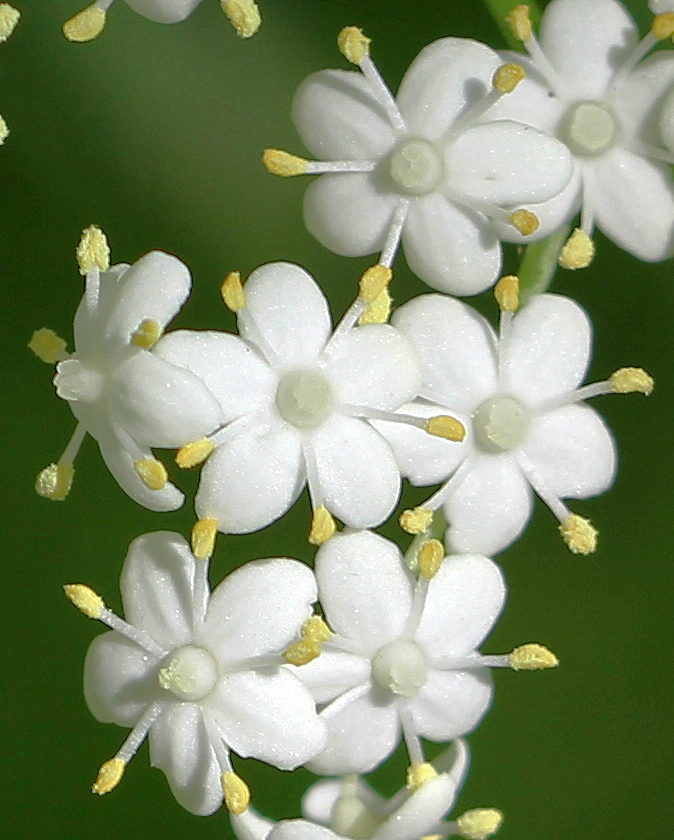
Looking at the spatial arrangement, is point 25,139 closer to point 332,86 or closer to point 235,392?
point 332,86

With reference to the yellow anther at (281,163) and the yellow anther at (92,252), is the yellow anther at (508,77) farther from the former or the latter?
the yellow anther at (92,252)

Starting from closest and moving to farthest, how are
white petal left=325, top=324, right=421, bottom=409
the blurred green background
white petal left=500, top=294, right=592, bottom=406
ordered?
white petal left=325, top=324, right=421, bottom=409
white petal left=500, top=294, right=592, bottom=406
the blurred green background

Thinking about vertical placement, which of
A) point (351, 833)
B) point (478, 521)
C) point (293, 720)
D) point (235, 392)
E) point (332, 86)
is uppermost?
point (332, 86)

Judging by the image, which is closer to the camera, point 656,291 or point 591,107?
point 591,107

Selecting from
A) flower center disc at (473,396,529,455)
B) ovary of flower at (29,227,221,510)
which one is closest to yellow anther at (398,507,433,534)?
flower center disc at (473,396,529,455)

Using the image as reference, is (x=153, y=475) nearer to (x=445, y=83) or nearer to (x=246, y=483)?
(x=246, y=483)

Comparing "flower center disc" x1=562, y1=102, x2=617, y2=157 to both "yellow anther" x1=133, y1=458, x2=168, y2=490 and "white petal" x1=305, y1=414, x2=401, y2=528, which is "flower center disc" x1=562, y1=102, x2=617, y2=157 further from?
"yellow anther" x1=133, y1=458, x2=168, y2=490

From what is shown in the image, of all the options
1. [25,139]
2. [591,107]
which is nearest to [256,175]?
[25,139]

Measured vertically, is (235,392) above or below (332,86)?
below

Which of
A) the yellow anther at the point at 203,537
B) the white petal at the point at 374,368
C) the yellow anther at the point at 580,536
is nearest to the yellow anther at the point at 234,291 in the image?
the white petal at the point at 374,368
